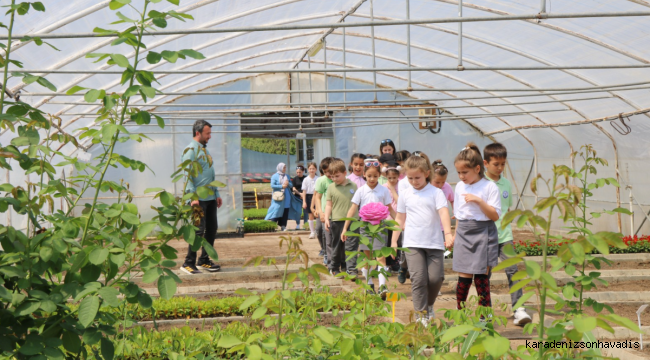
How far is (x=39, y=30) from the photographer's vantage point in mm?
7598

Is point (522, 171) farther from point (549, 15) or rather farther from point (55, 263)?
point (55, 263)

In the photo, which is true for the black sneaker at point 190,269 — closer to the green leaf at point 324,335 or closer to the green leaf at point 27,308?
the green leaf at point 27,308

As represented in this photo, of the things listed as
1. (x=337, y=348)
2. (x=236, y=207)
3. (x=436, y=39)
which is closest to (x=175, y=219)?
(x=337, y=348)

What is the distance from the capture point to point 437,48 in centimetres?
1166

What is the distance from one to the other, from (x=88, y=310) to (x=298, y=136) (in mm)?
14221

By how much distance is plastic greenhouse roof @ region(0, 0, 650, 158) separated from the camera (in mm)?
8211

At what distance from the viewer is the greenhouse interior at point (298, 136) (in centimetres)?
179

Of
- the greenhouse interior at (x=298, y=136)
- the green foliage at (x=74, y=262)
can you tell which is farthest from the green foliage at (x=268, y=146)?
the green foliage at (x=74, y=262)

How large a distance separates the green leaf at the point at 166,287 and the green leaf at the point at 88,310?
17 centimetres

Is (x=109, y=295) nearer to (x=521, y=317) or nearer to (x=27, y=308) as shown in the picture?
(x=27, y=308)

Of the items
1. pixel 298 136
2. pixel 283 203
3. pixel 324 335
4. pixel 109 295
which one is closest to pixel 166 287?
pixel 109 295

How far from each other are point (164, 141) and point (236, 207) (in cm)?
238

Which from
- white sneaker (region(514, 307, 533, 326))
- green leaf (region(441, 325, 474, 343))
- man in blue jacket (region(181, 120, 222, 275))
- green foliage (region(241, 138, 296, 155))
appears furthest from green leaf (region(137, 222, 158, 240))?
green foliage (region(241, 138, 296, 155))

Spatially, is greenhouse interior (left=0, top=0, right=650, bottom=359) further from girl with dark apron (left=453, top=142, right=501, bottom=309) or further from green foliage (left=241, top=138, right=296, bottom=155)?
green foliage (left=241, top=138, right=296, bottom=155)
